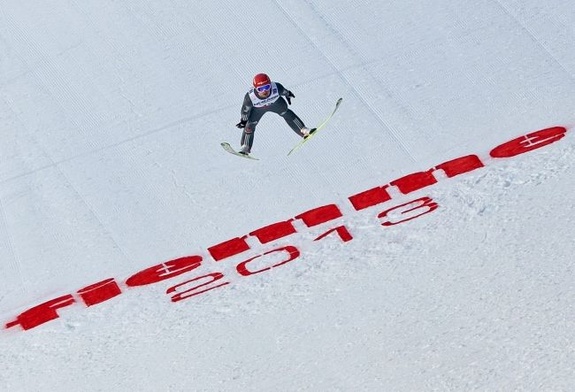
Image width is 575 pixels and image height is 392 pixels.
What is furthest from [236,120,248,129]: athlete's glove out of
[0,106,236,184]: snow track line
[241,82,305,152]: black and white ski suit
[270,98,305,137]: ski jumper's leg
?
[0,106,236,184]: snow track line

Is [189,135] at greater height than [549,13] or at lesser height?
greater

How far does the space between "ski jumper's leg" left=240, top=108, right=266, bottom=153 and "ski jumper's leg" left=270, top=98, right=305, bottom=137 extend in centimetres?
15

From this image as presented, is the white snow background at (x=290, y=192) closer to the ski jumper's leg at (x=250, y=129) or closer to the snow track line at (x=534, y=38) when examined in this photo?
the snow track line at (x=534, y=38)

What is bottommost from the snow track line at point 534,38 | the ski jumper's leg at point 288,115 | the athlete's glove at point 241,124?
the snow track line at point 534,38

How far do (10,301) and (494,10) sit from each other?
6.76 meters

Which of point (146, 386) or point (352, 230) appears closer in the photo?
point (146, 386)

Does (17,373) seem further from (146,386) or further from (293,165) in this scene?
(293,165)

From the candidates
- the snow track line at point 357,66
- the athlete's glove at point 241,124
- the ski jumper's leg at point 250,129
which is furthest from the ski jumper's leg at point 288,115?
the snow track line at point 357,66

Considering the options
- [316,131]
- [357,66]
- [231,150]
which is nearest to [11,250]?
[231,150]

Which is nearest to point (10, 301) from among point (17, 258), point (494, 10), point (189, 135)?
point (17, 258)

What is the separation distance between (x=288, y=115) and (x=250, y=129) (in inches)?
17.4

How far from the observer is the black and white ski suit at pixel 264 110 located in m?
13.5

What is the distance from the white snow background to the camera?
39.1 ft

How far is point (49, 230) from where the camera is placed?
44.3ft
